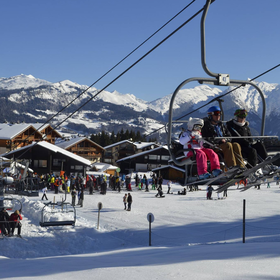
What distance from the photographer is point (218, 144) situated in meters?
6.70

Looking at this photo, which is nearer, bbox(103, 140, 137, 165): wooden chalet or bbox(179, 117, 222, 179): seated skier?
bbox(179, 117, 222, 179): seated skier

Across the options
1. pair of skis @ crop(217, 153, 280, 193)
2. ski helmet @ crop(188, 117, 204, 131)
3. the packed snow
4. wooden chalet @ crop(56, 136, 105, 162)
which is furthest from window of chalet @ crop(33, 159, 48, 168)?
ski helmet @ crop(188, 117, 204, 131)

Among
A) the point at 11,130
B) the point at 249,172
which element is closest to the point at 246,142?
the point at 249,172

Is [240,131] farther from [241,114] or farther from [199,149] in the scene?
[199,149]

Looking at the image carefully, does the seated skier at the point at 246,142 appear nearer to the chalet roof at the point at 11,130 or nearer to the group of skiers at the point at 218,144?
the group of skiers at the point at 218,144

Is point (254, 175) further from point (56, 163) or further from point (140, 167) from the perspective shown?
point (140, 167)

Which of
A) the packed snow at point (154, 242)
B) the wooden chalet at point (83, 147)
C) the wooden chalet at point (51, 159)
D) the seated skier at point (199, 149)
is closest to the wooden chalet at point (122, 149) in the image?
the wooden chalet at point (83, 147)

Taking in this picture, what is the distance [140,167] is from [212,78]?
62.8 metres

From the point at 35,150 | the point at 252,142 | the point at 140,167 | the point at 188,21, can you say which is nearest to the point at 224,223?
the point at 252,142

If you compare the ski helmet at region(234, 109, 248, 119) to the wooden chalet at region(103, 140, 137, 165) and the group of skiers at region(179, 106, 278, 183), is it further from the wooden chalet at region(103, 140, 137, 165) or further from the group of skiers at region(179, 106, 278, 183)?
the wooden chalet at region(103, 140, 137, 165)

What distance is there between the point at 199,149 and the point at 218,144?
19.8 inches

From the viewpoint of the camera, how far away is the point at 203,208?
25.8 m

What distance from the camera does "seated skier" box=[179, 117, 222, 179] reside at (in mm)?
6283

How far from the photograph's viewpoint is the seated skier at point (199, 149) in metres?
6.28
